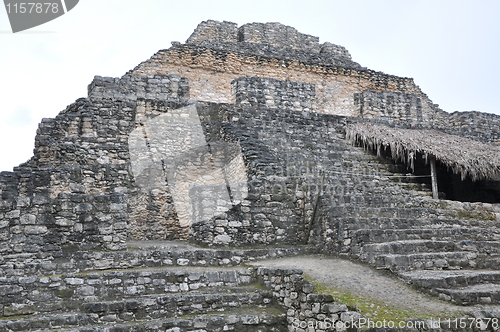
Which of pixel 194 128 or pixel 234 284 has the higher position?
pixel 194 128

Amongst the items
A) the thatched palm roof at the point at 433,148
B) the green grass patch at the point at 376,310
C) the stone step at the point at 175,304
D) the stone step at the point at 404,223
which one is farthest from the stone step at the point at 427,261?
the thatched palm roof at the point at 433,148

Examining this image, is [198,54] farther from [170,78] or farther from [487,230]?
[487,230]

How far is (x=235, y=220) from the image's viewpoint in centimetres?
765

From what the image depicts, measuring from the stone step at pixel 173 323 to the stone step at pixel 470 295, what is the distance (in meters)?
1.93

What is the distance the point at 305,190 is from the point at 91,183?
3666mm

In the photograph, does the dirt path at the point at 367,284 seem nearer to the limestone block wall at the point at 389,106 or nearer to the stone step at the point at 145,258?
the stone step at the point at 145,258

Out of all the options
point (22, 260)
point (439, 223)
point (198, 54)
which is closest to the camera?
point (22, 260)

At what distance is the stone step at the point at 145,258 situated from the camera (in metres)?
6.09

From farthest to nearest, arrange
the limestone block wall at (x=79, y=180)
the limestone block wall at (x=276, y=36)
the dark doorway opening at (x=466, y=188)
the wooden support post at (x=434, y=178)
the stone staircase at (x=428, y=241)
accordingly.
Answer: the limestone block wall at (x=276, y=36) → the dark doorway opening at (x=466, y=188) → the wooden support post at (x=434, y=178) → the limestone block wall at (x=79, y=180) → the stone staircase at (x=428, y=241)

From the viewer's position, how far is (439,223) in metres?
7.99

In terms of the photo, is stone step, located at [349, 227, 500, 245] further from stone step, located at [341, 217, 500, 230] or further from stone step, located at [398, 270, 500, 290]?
stone step, located at [398, 270, 500, 290]

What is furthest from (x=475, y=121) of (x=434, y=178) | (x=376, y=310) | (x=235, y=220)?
(x=376, y=310)

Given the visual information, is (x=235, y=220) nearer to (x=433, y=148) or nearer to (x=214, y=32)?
(x=433, y=148)

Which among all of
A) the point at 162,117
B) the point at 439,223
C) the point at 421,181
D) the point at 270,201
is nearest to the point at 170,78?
the point at 162,117
